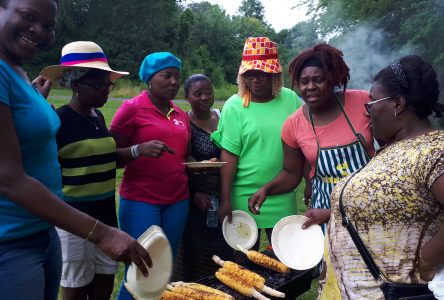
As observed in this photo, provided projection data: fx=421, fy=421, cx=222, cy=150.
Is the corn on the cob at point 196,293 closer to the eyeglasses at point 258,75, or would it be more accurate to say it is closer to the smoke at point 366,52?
the eyeglasses at point 258,75

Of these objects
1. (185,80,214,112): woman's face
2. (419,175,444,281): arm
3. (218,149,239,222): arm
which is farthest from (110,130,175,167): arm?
(419,175,444,281): arm

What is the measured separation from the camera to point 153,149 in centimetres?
332

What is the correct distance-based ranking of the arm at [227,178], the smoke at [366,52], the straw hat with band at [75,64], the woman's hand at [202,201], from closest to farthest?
the straw hat with band at [75,64], the arm at [227,178], the woman's hand at [202,201], the smoke at [366,52]

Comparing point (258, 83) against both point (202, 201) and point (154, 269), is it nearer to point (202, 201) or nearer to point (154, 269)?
point (202, 201)

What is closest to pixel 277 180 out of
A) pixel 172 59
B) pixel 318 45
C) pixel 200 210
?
pixel 200 210

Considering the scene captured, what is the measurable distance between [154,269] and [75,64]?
5.76ft

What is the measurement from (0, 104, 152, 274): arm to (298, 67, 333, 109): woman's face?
5.73 ft

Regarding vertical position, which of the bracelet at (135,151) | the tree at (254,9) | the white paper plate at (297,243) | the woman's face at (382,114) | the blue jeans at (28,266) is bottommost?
the white paper plate at (297,243)

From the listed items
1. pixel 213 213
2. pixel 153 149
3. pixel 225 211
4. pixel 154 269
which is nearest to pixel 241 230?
pixel 225 211

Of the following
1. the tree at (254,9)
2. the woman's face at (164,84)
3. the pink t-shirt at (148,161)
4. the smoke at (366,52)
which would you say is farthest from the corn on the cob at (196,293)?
the tree at (254,9)

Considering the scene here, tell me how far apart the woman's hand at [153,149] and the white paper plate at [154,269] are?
1.18 meters

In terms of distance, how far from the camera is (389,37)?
9578 mm

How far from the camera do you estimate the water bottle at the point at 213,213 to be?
155 inches

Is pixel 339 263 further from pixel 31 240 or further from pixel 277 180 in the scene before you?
pixel 31 240
